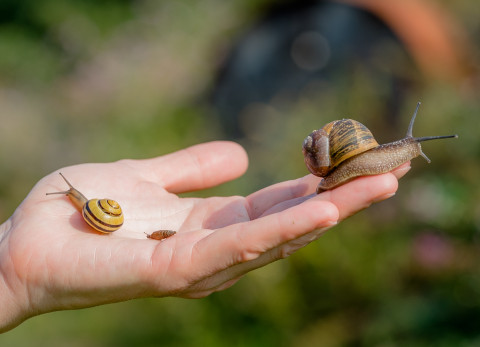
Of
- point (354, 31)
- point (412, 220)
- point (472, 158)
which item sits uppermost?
point (354, 31)

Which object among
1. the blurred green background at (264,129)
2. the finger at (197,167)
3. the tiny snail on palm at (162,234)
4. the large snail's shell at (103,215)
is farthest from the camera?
the blurred green background at (264,129)

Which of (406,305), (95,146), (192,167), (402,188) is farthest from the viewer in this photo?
(95,146)

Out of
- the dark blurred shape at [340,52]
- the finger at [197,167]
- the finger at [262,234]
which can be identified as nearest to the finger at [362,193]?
the finger at [262,234]

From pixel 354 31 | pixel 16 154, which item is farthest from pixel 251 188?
pixel 16 154

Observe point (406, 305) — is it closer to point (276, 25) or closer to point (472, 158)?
point (472, 158)

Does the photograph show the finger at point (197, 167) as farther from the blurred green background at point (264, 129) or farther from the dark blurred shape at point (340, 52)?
the dark blurred shape at point (340, 52)
